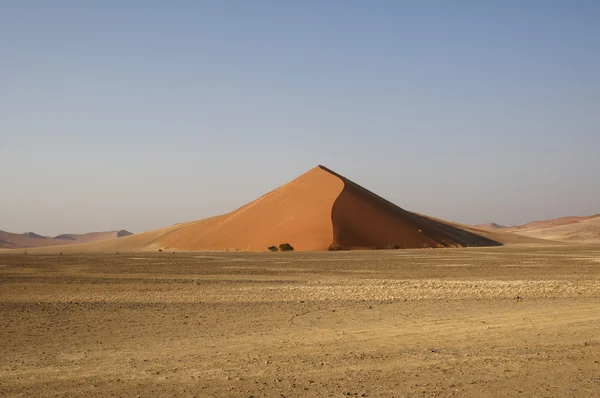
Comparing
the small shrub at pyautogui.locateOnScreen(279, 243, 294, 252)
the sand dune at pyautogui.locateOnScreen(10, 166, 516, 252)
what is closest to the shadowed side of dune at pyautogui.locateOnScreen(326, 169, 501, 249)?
the sand dune at pyautogui.locateOnScreen(10, 166, 516, 252)

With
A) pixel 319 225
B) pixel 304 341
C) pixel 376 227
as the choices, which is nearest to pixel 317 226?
pixel 319 225

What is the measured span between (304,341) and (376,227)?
58.5m

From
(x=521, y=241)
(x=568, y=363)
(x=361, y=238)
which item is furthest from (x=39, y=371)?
(x=521, y=241)

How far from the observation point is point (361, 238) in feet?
214

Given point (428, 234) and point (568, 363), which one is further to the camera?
point (428, 234)

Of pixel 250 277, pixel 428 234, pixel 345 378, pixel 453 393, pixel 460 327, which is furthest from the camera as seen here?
pixel 428 234

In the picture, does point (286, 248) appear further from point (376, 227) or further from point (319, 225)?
point (376, 227)

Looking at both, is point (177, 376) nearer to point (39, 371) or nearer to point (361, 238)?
point (39, 371)

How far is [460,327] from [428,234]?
6188cm

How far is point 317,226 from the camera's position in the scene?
67.3 m

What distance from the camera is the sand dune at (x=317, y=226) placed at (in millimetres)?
65562

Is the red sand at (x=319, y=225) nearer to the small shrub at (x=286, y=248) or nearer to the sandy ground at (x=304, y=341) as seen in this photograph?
the small shrub at (x=286, y=248)

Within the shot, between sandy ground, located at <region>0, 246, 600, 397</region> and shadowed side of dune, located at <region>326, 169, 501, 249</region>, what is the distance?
143 ft

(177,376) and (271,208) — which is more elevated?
(271,208)
